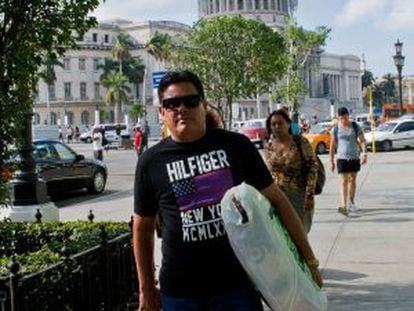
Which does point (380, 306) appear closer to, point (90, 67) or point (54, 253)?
point (54, 253)

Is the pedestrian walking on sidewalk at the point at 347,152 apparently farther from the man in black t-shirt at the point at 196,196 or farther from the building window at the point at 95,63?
the building window at the point at 95,63

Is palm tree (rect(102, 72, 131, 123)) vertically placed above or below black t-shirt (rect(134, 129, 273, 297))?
above

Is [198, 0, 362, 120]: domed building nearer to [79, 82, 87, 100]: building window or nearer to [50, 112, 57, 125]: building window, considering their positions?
[79, 82, 87, 100]: building window

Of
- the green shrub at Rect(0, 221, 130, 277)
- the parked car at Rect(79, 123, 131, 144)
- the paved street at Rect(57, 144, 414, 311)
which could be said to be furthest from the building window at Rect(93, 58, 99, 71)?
the green shrub at Rect(0, 221, 130, 277)

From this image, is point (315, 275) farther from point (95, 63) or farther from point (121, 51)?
point (95, 63)

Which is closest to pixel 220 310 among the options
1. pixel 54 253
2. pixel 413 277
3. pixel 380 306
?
pixel 54 253

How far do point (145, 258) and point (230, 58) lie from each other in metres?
15.6

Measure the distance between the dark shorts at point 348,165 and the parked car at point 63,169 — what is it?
7245 mm

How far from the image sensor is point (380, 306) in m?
6.03

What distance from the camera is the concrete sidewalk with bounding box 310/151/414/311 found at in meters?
6.38

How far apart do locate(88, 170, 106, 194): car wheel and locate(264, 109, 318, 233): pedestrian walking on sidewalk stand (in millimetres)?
11980

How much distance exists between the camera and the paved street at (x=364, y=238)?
21.3ft

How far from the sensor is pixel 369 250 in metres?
8.52

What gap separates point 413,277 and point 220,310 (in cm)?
427
